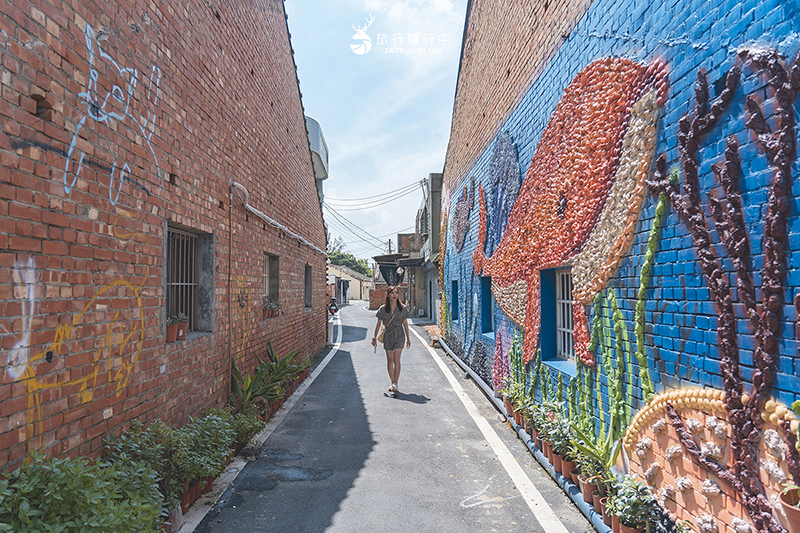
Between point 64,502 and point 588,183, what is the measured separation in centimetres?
440

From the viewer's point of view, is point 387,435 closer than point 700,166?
No

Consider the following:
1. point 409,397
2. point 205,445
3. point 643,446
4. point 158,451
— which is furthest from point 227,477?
point 409,397

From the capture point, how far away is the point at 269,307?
7.64 m

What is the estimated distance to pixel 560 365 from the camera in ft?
16.9

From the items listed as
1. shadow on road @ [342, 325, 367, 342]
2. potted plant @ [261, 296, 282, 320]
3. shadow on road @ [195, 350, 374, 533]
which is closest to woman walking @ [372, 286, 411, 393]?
shadow on road @ [195, 350, 374, 533]

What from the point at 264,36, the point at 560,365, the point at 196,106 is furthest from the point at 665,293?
the point at 264,36

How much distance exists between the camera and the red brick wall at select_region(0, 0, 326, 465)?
2426mm

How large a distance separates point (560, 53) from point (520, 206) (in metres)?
2.01

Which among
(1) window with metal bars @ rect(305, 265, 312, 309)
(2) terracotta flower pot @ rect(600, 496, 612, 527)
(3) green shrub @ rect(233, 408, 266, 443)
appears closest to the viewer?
(2) terracotta flower pot @ rect(600, 496, 612, 527)

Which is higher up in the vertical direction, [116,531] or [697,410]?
[697,410]

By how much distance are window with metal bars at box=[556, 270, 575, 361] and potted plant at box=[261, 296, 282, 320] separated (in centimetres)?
441

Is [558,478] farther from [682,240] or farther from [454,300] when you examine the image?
[454,300]

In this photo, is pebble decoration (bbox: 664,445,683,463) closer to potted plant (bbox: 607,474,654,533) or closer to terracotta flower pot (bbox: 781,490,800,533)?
potted plant (bbox: 607,474,654,533)

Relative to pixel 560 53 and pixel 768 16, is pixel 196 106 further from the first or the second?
pixel 768 16
